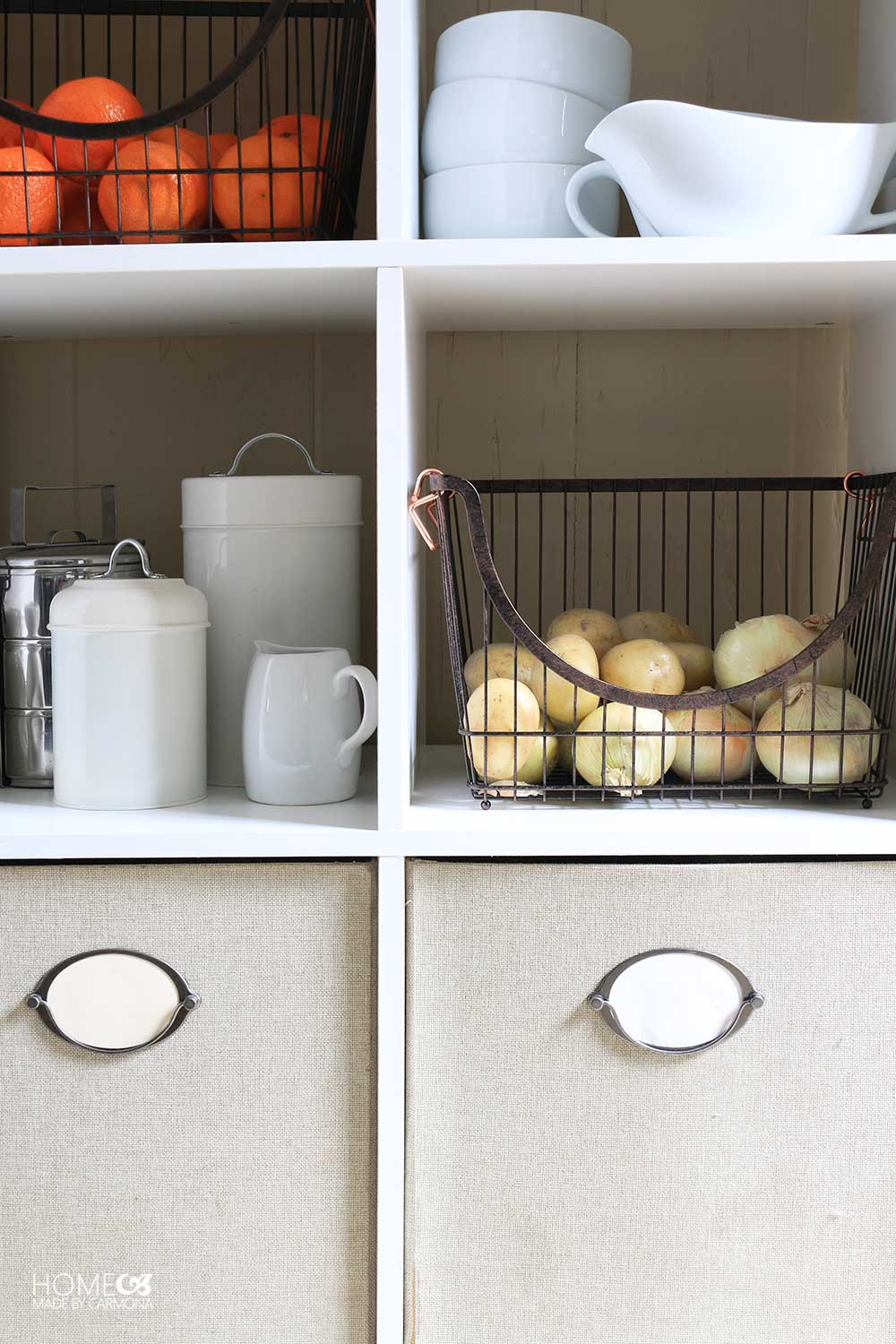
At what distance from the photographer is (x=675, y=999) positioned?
79cm

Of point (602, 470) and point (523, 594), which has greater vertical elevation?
point (602, 470)

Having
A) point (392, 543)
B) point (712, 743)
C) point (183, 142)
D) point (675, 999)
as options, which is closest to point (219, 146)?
point (183, 142)

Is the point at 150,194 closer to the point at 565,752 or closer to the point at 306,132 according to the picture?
the point at 306,132

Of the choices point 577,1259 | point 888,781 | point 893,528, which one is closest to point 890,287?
point 893,528

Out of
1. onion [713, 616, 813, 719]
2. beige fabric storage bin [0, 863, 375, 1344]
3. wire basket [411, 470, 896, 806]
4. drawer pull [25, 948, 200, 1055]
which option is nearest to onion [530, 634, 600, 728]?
wire basket [411, 470, 896, 806]

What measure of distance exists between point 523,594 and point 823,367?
1.20 feet

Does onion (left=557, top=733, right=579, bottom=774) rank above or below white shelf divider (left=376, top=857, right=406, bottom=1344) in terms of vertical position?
above

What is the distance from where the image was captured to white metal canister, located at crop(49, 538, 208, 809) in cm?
86

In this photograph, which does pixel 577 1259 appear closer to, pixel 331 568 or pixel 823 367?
pixel 331 568

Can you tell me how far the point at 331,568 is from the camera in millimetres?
969

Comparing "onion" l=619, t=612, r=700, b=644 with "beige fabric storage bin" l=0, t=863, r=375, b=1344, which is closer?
"beige fabric storage bin" l=0, t=863, r=375, b=1344

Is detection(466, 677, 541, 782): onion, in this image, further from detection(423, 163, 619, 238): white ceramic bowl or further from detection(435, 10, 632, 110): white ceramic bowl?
detection(435, 10, 632, 110): white ceramic bowl

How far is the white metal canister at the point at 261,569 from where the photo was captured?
94cm

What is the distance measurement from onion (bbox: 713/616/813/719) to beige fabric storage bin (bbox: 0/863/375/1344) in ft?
1.09
